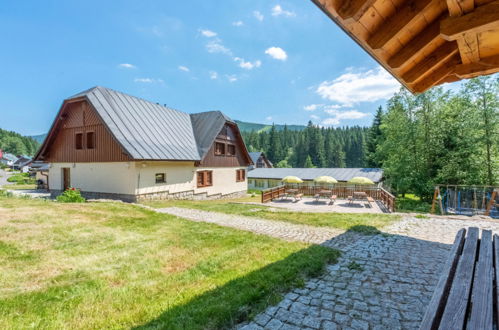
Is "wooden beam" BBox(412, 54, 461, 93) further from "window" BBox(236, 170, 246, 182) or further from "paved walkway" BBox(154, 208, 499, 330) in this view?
"window" BBox(236, 170, 246, 182)

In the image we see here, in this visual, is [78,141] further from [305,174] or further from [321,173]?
[321,173]

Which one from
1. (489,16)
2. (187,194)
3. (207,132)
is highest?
(207,132)

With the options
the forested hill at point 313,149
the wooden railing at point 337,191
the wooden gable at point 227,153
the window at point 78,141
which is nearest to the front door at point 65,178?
the window at point 78,141

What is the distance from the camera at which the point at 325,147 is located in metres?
70.7

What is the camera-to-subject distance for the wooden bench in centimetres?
162

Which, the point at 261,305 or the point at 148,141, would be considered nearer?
the point at 261,305

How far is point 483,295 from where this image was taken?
1.91m

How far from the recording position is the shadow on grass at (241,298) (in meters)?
2.77

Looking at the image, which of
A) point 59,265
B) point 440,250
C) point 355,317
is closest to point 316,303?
point 355,317

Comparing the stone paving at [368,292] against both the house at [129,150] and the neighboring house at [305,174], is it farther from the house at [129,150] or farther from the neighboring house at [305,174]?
the neighboring house at [305,174]

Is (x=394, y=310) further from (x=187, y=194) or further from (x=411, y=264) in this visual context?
(x=187, y=194)

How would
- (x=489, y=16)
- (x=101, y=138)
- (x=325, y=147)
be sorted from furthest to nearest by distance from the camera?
(x=325, y=147) < (x=101, y=138) < (x=489, y=16)

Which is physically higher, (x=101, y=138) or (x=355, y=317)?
(x=101, y=138)

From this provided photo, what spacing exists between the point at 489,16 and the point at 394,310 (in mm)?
3375
